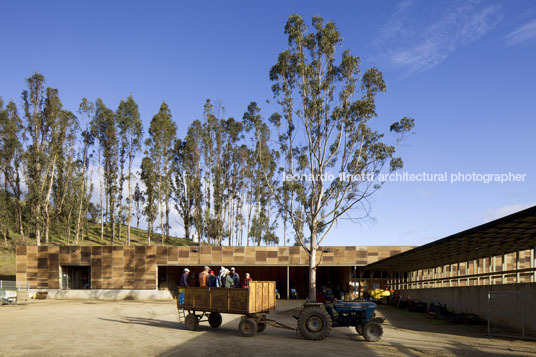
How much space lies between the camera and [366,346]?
1323 cm

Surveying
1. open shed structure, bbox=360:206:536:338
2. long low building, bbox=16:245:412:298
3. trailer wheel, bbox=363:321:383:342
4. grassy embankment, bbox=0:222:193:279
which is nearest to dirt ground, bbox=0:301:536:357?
trailer wheel, bbox=363:321:383:342

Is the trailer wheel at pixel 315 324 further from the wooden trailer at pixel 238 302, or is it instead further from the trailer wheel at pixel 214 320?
the trailer wheel at pixel 214 320

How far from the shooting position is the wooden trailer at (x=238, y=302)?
14.5m

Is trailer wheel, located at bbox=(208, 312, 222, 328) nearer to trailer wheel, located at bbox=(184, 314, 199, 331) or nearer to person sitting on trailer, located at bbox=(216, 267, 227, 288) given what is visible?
trailer wheel, located at bbox=(184, 314, 199, 331)

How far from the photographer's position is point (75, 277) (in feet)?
119

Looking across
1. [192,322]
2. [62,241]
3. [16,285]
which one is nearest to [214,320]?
[192,322]

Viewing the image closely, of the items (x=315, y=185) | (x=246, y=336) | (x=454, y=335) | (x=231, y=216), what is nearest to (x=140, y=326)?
(x=246, y=336)

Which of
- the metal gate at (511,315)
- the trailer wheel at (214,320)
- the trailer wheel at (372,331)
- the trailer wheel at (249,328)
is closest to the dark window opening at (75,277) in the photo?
the trailer wheel at (214,320)

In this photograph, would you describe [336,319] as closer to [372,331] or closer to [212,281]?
[372,331]

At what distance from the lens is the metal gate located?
14.8m

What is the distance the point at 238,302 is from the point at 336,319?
3255mm

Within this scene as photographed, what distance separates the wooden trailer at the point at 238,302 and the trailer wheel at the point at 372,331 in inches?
114

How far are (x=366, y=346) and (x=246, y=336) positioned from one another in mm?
3849

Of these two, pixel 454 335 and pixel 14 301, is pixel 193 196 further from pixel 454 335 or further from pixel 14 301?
pixel 454 335
